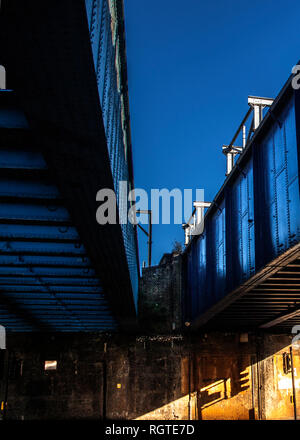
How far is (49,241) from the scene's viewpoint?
32.1ft

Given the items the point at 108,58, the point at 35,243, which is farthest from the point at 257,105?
the point at 108,58

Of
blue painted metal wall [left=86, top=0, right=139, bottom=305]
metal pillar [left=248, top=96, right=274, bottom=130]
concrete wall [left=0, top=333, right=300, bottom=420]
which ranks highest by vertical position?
metal pillar [left=248, top=96, right=274, bottom=130]

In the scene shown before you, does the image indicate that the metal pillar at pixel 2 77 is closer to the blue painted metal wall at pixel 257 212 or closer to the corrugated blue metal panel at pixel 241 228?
the blue painted metal wall at pixel 257 212

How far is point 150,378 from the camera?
973 inches

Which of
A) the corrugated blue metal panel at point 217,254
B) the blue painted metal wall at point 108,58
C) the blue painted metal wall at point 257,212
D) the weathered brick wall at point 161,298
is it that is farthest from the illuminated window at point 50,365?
the blue painted metal wall at point 108,58

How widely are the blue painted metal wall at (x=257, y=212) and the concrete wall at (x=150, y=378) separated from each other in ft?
26.7

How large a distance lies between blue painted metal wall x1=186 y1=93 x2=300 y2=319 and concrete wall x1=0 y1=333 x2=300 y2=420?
813cm

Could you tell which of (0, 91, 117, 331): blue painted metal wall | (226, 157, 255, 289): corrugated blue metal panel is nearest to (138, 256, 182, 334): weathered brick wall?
(0, 91, 117, 331): blue painted metal wall

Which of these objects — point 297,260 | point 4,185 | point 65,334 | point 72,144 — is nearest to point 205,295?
point 297,260

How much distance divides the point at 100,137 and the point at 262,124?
715 centimetres

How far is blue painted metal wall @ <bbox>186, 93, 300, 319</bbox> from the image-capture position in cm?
964

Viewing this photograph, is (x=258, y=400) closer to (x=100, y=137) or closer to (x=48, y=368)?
(x=48, y=368)

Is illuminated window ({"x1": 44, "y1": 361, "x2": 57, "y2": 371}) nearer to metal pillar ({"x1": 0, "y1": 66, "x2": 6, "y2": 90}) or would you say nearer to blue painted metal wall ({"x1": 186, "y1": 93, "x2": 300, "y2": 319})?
blue painted metal wall ({"x1": 186, "y1": 93, "x2": 300, "y2": 319})

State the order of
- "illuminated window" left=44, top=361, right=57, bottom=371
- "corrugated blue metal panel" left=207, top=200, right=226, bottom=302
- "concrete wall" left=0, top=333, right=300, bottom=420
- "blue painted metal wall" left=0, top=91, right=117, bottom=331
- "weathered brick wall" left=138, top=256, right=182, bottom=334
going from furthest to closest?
"weathered brick wall" left=138, top=256, right=182, bottom=334, "illuminated window" left=44, top=361, right=57, bottom=371, "concrete wall" left=0, top=333, right=300, bottom=420, "corrugated blue metal panel" left=207, top=200, right=226, bottom=302, "blue painted metal wall" left=0, top=91, right=117, bottom=331
